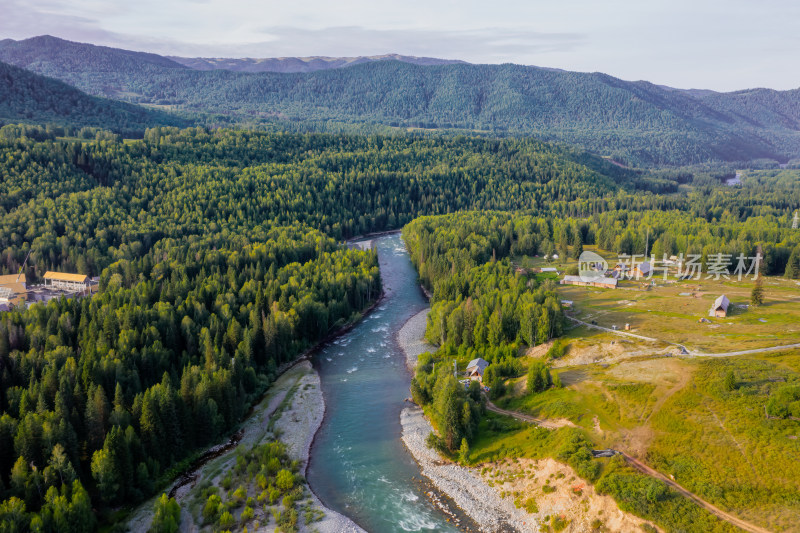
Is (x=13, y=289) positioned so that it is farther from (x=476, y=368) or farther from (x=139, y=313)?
(x=476, y=368)

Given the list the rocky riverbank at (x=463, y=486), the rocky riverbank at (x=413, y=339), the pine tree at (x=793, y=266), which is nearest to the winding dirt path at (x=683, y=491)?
the rocky riverbank at (x=463, y=486)

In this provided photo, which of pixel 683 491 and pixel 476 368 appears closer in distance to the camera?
pixel 683 491

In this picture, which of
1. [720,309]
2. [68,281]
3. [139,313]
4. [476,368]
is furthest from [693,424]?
[68,281]

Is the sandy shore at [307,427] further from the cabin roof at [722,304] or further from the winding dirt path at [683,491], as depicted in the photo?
the cabin roof at [722,304]

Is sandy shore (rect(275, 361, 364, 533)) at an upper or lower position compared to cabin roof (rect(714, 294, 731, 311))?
lower

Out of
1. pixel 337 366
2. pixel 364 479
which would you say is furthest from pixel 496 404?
pixel 337 366

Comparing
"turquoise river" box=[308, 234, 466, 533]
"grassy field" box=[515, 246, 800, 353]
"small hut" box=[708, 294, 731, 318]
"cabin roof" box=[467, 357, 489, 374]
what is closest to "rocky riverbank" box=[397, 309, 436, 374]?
"turquoise river" box=[308, 234, 466, 533]

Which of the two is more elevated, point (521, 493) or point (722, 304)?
point (722, 304)

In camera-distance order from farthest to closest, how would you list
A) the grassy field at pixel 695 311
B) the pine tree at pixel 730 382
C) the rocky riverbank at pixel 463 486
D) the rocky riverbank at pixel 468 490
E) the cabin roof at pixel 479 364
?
the grassy field at pixel 695 311
the cabin roof at pixel 479 364
the pine tree at pixel 730 382
the rocky riverbank at pixel 463 486
the rocky riverbank at pixel 468 490

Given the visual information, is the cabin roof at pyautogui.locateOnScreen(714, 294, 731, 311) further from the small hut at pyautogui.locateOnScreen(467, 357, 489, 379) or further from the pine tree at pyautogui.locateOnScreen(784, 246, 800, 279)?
the pine tree at pyautogui.locateOnScreen(784, 246, 800, 279)
